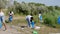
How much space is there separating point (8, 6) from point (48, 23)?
Answer: 59.3 ft

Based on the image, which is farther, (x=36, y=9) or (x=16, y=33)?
(x=36, y=9)

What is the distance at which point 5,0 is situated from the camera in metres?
41.0

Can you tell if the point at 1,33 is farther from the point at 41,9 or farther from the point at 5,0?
the point at 41,9

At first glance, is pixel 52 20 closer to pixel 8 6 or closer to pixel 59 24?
pixel 59 24

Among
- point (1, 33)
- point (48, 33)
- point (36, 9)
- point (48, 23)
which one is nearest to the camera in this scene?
point (1, 33)

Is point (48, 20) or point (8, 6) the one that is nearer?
point (48, 20)

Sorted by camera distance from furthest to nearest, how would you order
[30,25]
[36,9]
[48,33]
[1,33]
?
[36,9] < [30,25] < [48,33] < [1,33]

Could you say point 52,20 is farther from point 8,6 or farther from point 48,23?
point 8,6

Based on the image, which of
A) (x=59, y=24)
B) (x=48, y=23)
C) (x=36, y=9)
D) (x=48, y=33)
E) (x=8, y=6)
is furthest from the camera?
(x=36, y=9)

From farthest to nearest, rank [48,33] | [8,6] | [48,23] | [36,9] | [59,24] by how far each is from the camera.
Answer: [36,9]
[8,6]
[48,23]
[59,24]
[48,33]

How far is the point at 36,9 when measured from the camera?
44.6 m

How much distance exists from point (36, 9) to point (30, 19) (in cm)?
2783

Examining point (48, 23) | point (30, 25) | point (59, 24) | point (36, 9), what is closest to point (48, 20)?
point (48, 23)

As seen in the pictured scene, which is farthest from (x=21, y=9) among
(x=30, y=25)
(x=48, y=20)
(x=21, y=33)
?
(x=21, y=33)
